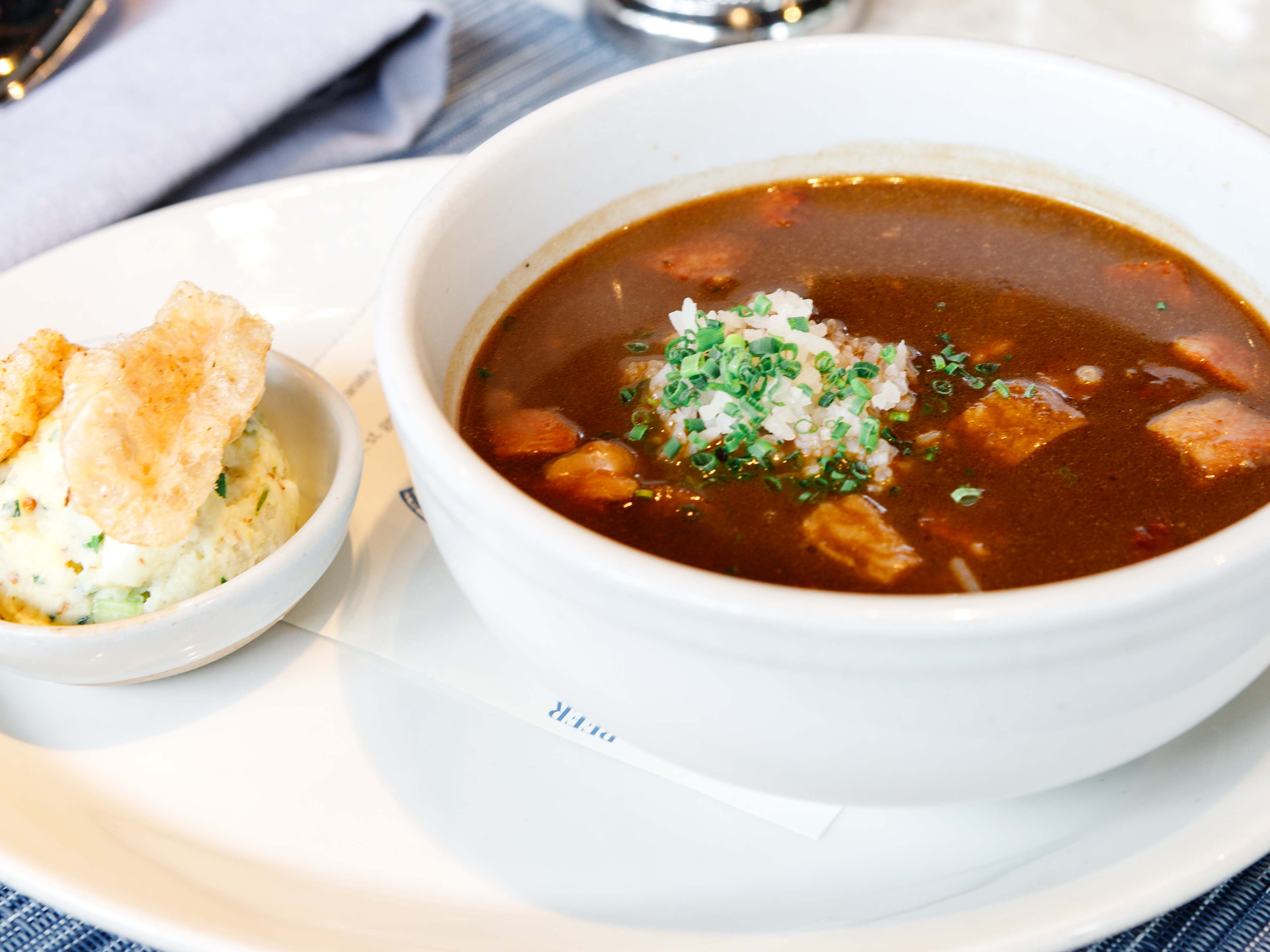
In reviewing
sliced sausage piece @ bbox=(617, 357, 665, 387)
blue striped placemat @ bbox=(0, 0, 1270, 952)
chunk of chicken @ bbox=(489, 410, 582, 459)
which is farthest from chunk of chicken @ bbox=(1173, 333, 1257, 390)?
blue striped placemat @ bbox=(0, 0, 1270, 952)

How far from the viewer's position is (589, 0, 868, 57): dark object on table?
10.6 ft

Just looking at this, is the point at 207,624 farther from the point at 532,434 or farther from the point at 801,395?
the point at 801,395

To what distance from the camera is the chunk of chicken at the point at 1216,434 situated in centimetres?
161

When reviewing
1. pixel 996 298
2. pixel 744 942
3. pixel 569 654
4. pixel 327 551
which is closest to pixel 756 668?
pixel 569 654

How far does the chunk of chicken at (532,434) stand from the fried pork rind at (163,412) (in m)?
0.37

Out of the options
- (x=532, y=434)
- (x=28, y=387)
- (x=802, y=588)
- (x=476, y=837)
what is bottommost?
(x=476, y=837)

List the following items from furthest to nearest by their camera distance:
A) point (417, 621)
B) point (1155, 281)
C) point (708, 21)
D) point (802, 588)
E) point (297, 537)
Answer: point (708, 21) → point (1155, 281) → point (417, 621) → point (297, 537) → point (802, 588)

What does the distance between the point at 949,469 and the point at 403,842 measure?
2.90 feet

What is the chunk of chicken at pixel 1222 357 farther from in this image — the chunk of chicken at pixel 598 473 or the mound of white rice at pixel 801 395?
the chunk of chicken at pixel 598 473

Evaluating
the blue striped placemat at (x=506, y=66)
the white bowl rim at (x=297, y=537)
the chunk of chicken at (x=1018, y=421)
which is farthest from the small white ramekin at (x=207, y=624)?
the blue striped placemat at (x=506, y=66)

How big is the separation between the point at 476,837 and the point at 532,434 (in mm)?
573

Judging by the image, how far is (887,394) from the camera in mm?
1697

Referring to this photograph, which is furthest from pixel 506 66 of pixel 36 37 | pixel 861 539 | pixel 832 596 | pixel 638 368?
pixel 832 596

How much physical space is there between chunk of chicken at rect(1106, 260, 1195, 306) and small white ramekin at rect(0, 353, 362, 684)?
4.21ft
